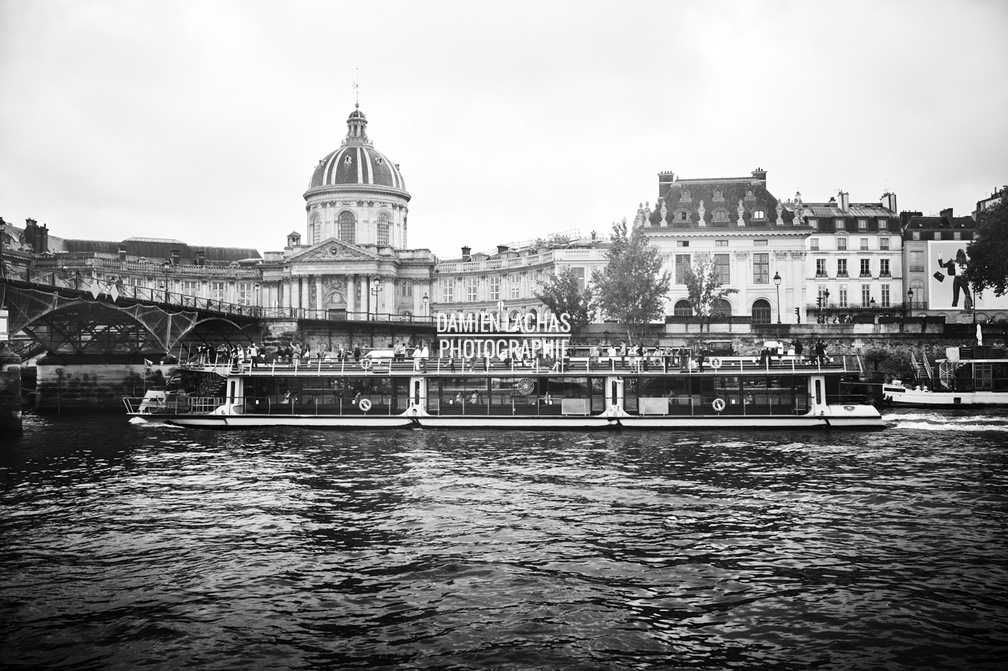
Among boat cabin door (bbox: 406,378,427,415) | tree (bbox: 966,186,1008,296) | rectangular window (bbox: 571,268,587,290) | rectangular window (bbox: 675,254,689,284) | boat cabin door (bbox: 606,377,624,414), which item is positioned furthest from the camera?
rectangular window (bbox: 571,268,587,290)

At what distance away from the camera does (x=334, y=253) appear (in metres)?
129

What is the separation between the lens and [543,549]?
22859mm

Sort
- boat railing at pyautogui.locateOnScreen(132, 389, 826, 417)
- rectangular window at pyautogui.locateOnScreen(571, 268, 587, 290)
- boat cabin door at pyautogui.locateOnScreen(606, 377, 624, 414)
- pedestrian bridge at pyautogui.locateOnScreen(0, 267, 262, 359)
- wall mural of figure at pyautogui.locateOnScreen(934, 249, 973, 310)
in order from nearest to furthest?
boat railing at pyautogui.locateOnScreen(132, 389, 826, 417)
boat cabin door at pyautogui.locateOnScreen(606, 377, 624, 414)
pedestrian bridge at pyautogui.locateOnScreen(0, 267, 262, 359)
wall mural of figure at pyautogui.locateOnScreen(934, 249, 973, 310)
rectangular window at pyautogui.locateOnScreen(571, 268, 587, 290)

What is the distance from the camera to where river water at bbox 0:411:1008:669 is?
54.1ft

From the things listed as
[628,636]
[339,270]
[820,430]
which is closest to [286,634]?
[628,636]

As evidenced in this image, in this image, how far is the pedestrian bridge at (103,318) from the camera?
5491 cm

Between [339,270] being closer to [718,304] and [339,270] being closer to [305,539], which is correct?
[718,304]

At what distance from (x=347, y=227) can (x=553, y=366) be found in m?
92.6

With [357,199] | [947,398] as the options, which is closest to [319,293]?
[357,199]

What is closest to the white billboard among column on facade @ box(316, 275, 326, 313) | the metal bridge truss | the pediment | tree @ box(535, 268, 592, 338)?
tree @ box(535, 268, 592, 338)

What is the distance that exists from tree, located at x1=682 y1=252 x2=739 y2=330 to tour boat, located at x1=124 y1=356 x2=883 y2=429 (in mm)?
37051

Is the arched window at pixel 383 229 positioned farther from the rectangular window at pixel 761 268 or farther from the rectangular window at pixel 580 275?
the rectangular window at pixel 761 268

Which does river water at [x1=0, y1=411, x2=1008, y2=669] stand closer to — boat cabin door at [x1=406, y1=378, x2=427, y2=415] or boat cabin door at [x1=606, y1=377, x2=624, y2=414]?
boat cabin door at [x1=606, y1=377, x2=624, y2=414]

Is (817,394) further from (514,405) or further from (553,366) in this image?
(514,405)
